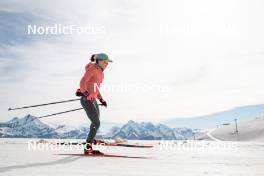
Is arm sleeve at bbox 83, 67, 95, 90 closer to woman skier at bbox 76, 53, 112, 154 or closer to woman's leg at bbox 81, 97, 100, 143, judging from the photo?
woman skier at bbox 76, 53, 112, 154

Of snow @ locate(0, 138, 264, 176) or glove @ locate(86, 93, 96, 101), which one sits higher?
glove @ locate(86, 93, 96, 101)

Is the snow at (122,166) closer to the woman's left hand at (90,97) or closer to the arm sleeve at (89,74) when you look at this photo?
the woman's left hand at (90,97)

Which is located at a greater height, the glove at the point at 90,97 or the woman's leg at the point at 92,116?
the glove at the point at 90,97

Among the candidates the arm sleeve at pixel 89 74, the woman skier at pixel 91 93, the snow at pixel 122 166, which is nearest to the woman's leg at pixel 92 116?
the woman skier at pixel 91 93

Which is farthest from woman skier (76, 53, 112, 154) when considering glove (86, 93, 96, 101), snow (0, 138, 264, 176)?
snow (0, 138, 264, 176)

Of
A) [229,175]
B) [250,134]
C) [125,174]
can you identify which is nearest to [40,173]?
[125,174]

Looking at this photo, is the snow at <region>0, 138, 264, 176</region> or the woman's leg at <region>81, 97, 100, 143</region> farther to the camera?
the woman's leg at <region>81, 97, 100, 143</region>

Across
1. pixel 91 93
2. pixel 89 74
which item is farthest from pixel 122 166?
pixel 89 74

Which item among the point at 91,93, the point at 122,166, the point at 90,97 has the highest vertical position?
the point at 91,93

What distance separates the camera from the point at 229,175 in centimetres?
412

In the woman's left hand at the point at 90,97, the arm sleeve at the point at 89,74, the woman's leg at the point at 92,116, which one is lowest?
the woman's leg at the point at 92,116

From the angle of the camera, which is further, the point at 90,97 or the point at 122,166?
the point at 90,97

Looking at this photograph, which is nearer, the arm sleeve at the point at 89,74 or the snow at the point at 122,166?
the snow at the point at 122,166

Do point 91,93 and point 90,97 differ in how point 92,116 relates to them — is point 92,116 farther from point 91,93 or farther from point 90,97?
point 91,93
